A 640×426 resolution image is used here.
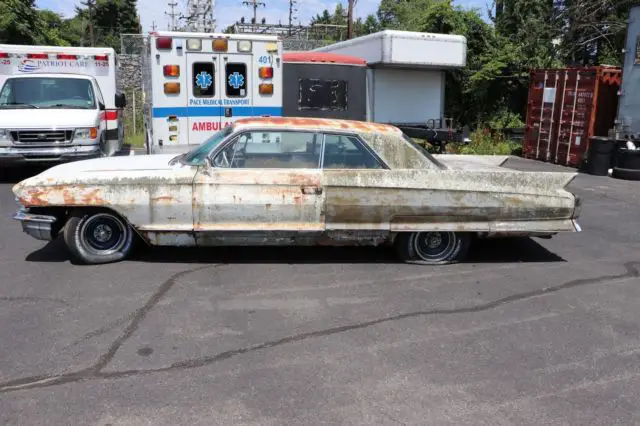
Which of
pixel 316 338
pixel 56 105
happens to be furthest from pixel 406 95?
pixel 316 338

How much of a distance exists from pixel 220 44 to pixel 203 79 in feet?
2.21

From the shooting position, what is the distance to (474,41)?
20969 millimetres

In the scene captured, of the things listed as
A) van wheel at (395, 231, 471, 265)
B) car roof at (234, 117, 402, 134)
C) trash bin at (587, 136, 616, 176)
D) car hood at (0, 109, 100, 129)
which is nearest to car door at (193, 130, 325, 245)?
car roof at (234, 117, 402, 134)

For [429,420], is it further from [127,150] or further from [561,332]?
[127,150]

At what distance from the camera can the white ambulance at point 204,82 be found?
1036 cm

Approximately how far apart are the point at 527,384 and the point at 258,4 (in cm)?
6154

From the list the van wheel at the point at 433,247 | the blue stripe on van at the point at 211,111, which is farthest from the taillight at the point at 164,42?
the van wheel at the point at 433,247

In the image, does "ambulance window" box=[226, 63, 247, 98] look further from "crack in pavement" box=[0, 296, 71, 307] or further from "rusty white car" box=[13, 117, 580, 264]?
"crack in pavement" box=[0, 296, 71, 307]

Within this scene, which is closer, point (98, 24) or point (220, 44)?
point (220, 44)

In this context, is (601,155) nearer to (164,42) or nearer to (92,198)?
(164,42)

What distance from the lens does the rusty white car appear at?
235 inches

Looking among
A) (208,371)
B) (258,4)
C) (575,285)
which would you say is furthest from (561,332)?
(258,4)

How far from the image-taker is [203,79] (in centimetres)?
1062

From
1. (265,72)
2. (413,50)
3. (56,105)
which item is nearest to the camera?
(265,72)
